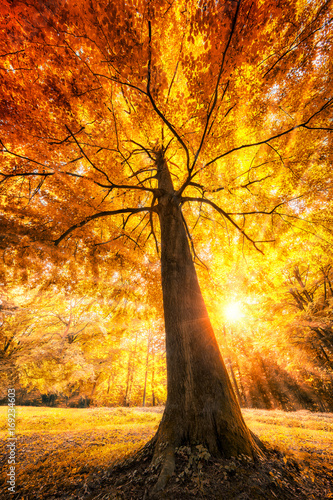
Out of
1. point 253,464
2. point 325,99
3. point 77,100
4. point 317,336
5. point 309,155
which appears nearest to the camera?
point 253,464

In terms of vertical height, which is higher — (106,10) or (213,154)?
(106,10)

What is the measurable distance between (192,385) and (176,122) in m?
4.40

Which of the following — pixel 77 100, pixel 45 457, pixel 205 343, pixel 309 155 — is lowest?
pixel 45 457

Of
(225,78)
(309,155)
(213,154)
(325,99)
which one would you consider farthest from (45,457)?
(325,99)

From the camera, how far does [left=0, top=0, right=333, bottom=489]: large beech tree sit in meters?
2.44

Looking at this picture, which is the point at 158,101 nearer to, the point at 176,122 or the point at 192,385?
the point at 176,122

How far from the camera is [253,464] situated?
182 centimetres

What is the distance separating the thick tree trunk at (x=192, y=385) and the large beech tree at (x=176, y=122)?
0.01 metres

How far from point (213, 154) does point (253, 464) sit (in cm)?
480

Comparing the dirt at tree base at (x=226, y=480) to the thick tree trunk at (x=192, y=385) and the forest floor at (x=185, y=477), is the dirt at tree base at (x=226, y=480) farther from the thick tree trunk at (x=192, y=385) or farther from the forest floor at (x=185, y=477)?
the thick tree trunk at (x=192, y=385)

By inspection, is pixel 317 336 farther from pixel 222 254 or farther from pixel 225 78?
pixel 225 78

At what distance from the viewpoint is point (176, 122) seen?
3637mm

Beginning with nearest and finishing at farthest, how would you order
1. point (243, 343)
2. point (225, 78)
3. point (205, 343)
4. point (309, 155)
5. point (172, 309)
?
point (205, 343), point (172, 309), point (225, 78), point (309, 155), point (243, 343)

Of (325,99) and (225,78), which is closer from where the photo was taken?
(225,78)
